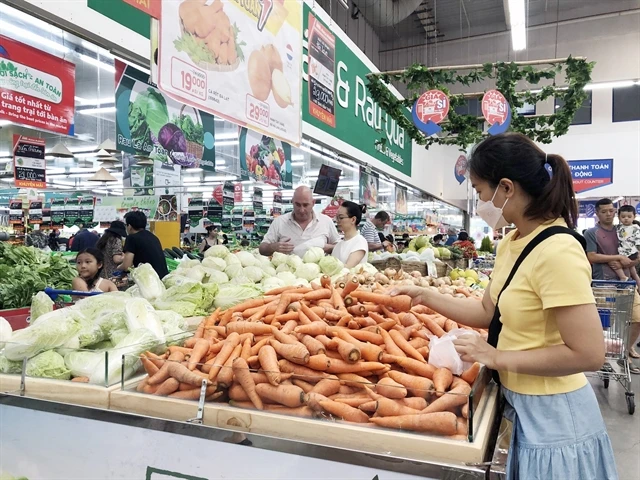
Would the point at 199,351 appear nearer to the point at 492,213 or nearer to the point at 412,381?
the point at 412,381

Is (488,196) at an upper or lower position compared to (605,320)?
upper

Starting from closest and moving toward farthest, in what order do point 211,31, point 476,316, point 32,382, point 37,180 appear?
point 32,382 → point 476,316 → point 211,31 → point 37,180

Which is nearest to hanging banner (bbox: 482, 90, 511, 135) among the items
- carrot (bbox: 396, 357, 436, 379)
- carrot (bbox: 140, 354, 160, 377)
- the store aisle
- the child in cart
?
the child in cart

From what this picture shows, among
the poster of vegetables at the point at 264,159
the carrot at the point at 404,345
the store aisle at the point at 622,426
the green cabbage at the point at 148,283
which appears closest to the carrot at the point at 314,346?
the carrot at the point at 404,345

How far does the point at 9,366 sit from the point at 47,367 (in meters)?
0.19

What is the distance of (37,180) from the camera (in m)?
6.79

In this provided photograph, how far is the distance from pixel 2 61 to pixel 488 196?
12.6ft

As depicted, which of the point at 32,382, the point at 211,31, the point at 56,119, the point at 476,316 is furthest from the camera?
the point at 56,119

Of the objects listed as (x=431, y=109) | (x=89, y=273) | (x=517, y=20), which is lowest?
(x=89, y=273)

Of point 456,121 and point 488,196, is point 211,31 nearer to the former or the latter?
point 488,196

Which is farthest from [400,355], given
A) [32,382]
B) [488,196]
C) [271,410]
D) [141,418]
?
[32,382]

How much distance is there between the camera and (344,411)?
1.52 m

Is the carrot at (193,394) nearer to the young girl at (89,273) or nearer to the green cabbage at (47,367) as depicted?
the green cabbage at (47,367)

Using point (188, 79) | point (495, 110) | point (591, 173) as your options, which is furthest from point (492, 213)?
point (591, 173)
